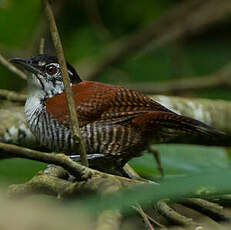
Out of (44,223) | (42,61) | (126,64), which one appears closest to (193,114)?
(42,61)

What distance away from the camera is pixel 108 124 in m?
2.70

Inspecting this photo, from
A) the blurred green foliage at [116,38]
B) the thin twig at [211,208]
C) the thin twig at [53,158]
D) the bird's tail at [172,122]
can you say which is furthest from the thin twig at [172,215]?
the blurred green foliage at [116,38]

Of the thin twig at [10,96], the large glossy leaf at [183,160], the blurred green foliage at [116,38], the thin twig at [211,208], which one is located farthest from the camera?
the blurred green foliage at [116,38]

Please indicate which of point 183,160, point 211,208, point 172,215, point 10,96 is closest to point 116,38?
point 10,96

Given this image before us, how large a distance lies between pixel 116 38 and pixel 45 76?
14.5ft

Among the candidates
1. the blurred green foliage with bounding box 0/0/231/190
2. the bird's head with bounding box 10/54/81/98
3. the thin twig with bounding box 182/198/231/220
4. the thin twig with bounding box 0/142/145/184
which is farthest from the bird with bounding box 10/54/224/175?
the blurred green foliage with bounding box 0/0/231/190

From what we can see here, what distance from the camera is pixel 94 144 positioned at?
8.71 ft

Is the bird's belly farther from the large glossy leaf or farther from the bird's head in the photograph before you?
the large glossy leaf

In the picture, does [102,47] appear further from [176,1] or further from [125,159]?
[125,159]

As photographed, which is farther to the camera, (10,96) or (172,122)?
(10,96)

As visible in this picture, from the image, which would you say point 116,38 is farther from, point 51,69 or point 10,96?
point 51,69

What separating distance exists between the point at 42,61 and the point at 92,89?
14.6 inches

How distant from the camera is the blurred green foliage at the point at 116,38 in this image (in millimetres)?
5672

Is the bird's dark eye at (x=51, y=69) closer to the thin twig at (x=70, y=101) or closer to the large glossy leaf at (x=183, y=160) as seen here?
the large glossy leaf at (x=183, y=160)
